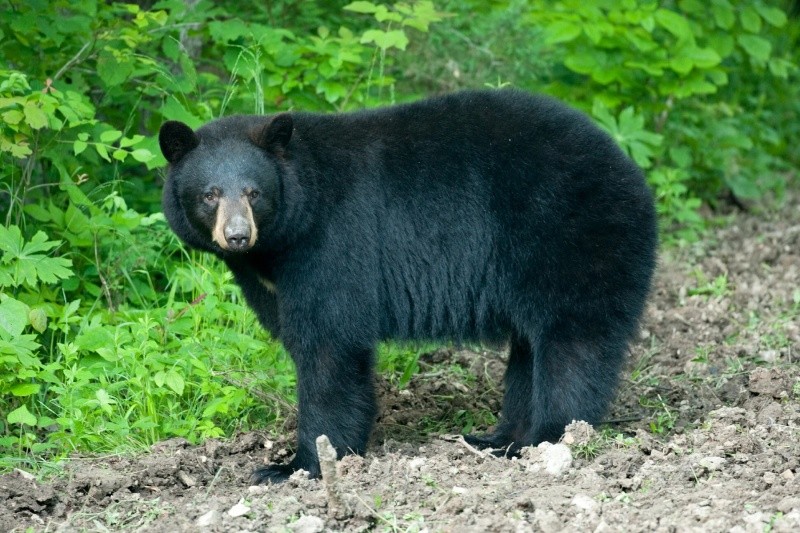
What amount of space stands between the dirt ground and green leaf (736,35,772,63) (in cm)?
371

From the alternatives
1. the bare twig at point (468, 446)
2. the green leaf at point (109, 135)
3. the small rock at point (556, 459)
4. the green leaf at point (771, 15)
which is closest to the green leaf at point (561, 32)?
the green leaf at point (771, 15)

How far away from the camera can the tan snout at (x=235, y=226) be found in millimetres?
4785

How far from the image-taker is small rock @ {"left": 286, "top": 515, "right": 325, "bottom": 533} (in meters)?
4.00

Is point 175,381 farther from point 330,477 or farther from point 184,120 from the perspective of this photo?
point 184,120

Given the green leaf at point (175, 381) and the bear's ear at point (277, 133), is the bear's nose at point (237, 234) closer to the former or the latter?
the bear's ear at point (277, 133)

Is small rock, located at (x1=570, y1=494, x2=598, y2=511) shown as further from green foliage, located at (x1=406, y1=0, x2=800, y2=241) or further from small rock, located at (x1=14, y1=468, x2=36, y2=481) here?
green foliage, located at (x1=406, y1=0, x2=800, y2=241)

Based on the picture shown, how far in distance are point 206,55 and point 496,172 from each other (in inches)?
148

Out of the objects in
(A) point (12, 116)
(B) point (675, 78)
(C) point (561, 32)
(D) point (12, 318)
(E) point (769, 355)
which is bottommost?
(E) point (769, 355)

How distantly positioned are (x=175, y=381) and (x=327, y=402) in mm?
853

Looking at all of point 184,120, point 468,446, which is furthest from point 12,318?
point 468,446

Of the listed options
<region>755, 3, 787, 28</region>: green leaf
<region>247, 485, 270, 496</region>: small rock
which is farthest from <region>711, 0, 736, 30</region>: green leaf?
<region>247, 485, 270, 496</region>: small rock

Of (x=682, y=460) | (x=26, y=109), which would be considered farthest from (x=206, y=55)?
(x=682, y=460)

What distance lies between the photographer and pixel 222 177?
196 inches

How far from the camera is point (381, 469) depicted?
15.3 feet
